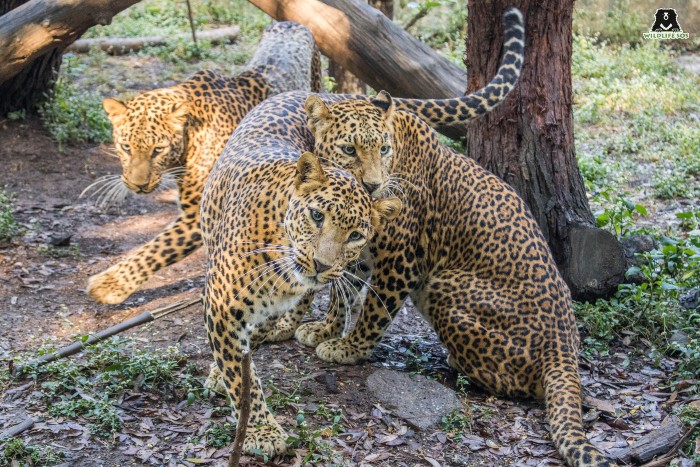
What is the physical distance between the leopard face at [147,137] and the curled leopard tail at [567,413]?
3898mm

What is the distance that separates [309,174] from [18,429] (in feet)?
8.45

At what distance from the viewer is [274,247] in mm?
5277

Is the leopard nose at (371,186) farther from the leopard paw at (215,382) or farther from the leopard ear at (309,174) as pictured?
the leopard paw at (215,382)

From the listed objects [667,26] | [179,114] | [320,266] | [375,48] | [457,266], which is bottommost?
[457,266]

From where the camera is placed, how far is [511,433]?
628cm

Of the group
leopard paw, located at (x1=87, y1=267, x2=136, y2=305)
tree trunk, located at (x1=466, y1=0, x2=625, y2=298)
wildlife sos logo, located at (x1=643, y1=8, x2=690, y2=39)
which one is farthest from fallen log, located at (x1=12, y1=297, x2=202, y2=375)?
wildlife sos logo, located at (x1=643, y1=8, x2=690, y2=39)

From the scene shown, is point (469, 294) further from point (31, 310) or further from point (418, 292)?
point (31, 310)

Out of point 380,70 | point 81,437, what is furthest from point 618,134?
point 81,437

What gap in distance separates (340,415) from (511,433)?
50.1 inches

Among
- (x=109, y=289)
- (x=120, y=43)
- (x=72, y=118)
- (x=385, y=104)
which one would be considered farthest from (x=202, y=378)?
(x=120, y=43)

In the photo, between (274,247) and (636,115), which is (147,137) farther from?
(636,115)

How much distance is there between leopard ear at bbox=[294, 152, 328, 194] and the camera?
513cm

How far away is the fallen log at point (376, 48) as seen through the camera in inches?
423

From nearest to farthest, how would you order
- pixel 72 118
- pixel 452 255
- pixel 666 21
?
pixel 452 255 < pixel 72 118 < pixel 666 21
